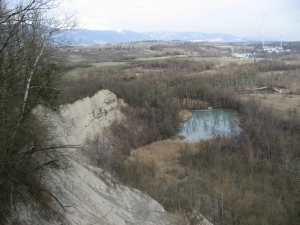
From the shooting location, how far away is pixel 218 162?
16203 millimetres

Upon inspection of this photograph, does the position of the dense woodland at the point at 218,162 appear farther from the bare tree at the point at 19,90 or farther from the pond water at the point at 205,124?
the bare tree at the point at 19,90

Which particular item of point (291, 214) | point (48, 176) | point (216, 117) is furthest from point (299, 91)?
point (48, 176)

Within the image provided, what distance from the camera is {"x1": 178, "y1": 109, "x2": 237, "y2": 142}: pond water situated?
83.4 ft

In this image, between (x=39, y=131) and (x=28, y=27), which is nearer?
(x=39, y=131)

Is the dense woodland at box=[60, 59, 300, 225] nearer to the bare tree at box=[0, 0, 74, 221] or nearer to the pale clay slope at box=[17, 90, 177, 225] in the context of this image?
the pale clay slope at box=[17, 90, 177, 225]

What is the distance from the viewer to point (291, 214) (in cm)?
1038

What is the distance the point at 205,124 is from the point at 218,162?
1329 centimetres

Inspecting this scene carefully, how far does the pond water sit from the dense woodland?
133 cm

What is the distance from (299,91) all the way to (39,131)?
142 feet

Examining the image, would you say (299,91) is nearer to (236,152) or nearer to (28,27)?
(236,152)

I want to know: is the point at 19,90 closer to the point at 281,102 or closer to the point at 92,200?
the point at 92,200

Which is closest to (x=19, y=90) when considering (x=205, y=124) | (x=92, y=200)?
(x=92, y=200)

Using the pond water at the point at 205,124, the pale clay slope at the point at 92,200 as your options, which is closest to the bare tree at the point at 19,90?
the pale clay slope at the point at 92,200

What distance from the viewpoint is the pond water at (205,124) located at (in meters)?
25.4
